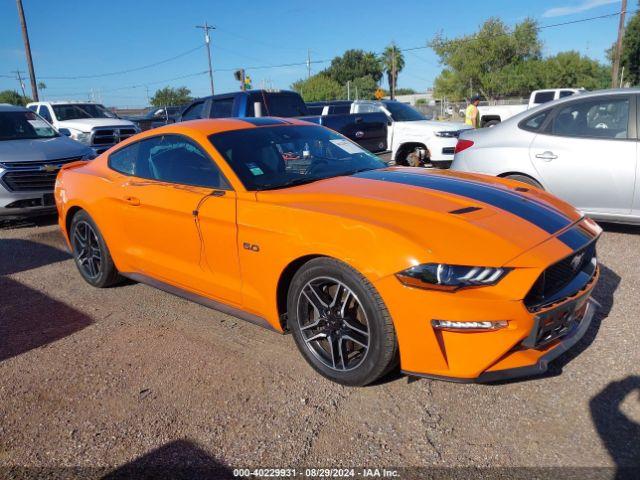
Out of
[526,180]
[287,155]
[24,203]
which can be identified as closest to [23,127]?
[24,203]

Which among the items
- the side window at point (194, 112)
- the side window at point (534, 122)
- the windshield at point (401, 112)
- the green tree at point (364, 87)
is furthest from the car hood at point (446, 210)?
the green tree at point (364, 87)

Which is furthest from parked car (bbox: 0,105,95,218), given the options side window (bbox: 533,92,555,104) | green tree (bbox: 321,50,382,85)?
green tree (bbox: 321,50,382,85)

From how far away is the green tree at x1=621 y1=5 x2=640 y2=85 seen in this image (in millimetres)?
47281

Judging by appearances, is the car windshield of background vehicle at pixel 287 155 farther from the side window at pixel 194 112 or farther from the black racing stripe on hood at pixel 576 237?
the side window at pixel 194 112

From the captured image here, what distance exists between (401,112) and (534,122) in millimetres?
6655

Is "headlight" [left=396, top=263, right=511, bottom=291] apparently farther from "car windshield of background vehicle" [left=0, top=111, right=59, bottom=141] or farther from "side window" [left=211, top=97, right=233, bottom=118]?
"side window" [left=211, top=97, right=233, bottom=118]

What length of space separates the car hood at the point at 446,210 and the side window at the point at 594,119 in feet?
7.31

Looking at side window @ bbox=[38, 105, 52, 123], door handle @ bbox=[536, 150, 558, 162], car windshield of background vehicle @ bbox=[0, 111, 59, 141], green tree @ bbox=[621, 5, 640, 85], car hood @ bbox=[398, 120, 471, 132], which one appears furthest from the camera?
green tree @ bbox=[621, 5, 640, 85]

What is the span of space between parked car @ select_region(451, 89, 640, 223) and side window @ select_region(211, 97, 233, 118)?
19.2 feet

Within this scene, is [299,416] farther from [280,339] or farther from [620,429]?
[620,429]

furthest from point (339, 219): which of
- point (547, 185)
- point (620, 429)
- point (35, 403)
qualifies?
point (547, 185)

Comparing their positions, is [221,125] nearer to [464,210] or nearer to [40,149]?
[464,210]

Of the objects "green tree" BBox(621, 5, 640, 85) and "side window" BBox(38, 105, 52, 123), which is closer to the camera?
"side window" BBox(38, 105, 52, 123)

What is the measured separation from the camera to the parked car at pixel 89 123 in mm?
13727
